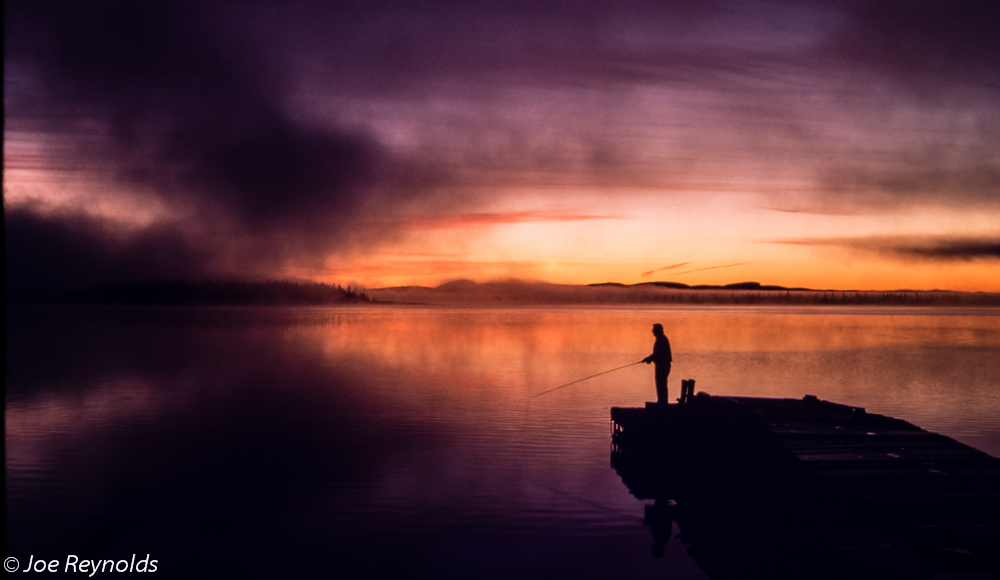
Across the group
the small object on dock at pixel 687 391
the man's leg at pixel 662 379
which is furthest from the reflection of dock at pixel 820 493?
the man's leg at pixel 662 379

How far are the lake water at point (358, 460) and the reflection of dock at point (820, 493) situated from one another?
3.44ft

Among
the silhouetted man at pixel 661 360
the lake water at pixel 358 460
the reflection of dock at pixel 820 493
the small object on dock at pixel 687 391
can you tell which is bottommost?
the lake water at pixel 358 460

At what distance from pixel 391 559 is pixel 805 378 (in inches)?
1202

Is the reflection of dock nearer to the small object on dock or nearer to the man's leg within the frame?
the small object on dock

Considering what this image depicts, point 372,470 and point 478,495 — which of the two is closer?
point 478,495

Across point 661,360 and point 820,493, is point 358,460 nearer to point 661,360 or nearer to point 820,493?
point 661,360

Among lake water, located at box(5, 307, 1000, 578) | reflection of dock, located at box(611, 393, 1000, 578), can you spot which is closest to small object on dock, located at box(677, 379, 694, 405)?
reflection of dock, located at box(611, 393, 1000, 578)

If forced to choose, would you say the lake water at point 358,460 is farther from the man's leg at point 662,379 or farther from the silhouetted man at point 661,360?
the silhouetted man at point 661,360

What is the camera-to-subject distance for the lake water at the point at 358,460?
10383 mm

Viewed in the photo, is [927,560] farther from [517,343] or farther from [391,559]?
[517,343]

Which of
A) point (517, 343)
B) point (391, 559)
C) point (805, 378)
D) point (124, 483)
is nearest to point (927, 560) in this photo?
point (391, 559)

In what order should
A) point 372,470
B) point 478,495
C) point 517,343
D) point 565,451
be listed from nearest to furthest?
point 478,495
point 372,470
point 565,451
point 517,343

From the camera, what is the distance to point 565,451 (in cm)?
1728

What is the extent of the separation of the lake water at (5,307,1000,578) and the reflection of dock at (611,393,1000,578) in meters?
1.05
